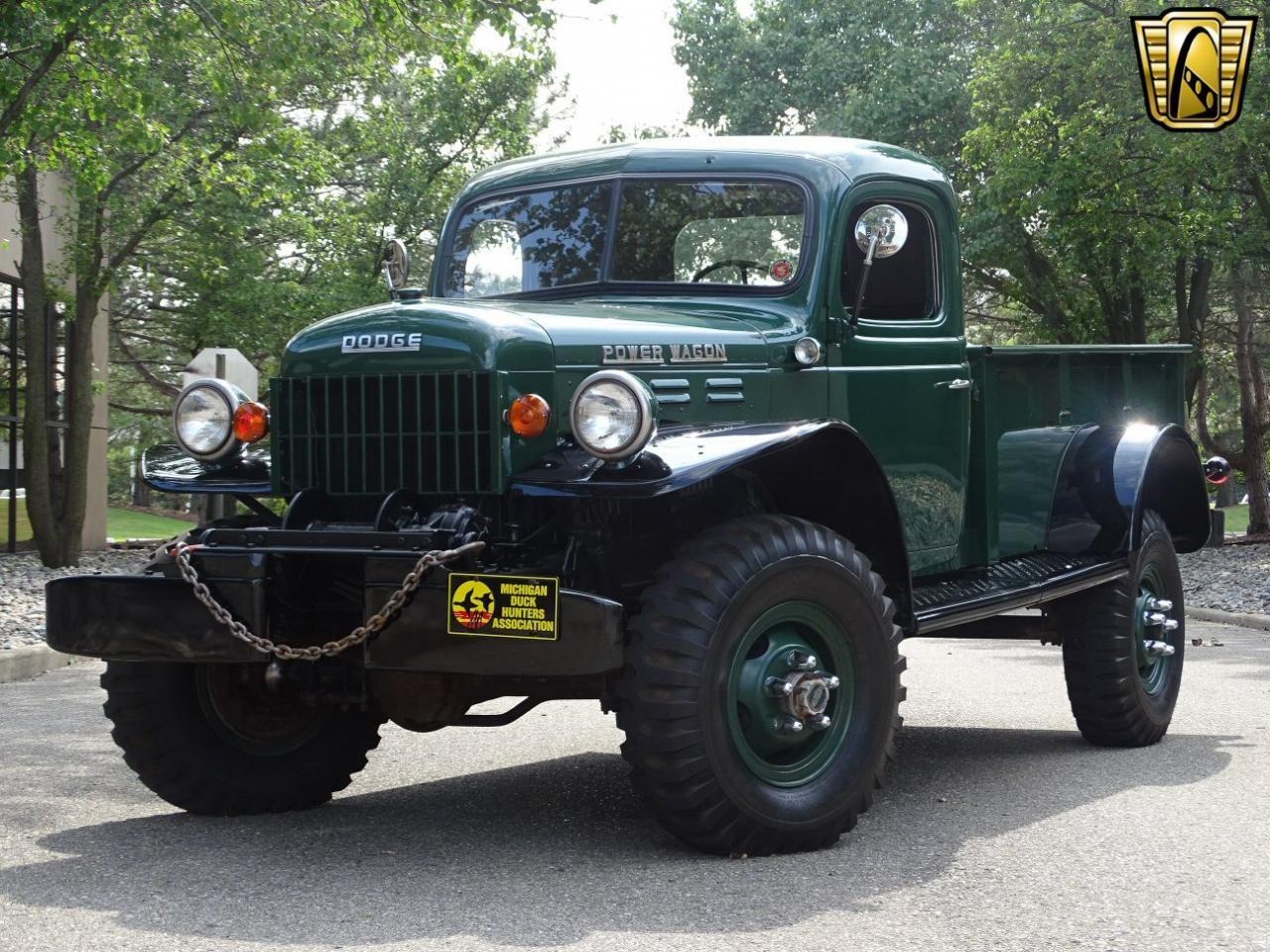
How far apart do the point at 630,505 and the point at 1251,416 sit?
80.0 feet

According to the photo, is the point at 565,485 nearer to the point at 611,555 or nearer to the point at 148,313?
the point at 611,555

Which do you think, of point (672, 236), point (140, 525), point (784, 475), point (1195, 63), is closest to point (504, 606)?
point (784, 475)

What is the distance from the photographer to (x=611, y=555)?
5.60 meters

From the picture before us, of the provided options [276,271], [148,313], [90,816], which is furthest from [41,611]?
[148,313]

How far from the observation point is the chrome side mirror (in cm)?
655

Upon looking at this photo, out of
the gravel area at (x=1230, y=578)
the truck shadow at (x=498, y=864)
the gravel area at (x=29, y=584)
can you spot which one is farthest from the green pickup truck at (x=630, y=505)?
the gravel area at (x=1230, y=578)

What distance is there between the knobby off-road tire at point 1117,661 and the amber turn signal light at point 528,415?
3393 mm

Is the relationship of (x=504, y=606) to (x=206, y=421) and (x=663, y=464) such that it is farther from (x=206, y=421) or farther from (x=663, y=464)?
(x=206, y=421)

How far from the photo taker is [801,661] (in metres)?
5.52

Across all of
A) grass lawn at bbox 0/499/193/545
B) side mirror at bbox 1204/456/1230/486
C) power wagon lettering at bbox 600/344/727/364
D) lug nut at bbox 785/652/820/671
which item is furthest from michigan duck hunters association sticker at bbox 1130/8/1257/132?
grass lawn at bbox 0/499/193/545

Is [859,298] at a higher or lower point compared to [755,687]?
higher

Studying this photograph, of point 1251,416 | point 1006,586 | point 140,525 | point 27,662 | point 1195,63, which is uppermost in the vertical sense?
point 1195,63

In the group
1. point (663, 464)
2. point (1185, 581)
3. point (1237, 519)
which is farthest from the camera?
point (1237, 519)

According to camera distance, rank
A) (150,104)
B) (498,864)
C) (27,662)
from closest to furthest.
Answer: (498,864), (27,662), (150,104)
